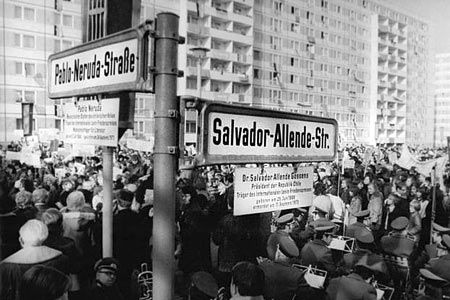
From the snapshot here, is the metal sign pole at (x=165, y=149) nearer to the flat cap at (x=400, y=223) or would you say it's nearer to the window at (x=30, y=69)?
the window at (x=30, y=69)

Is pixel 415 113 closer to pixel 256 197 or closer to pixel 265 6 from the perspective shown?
pixel 265 6

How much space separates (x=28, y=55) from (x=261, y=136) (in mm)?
586

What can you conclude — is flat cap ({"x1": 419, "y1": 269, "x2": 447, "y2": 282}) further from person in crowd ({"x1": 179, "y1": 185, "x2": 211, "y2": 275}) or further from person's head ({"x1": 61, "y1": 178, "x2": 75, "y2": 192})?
person's head ({"x1": 61, "y1": 178, "x2": 75, "y2": 192})

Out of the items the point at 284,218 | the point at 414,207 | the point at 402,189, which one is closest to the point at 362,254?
the point at 284,218

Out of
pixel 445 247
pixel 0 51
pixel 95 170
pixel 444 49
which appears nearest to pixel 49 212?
pixel 95 170

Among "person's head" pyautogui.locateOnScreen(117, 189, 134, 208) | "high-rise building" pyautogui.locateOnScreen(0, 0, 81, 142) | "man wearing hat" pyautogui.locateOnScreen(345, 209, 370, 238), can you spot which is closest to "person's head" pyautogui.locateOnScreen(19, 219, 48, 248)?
"high-rise building" pyautogui.locateOnScreen(0, 0, 81, 142)

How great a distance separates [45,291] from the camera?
3.17 feet

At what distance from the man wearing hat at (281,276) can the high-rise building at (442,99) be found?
1.07 m

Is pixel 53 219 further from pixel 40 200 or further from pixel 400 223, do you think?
pixel 400 223

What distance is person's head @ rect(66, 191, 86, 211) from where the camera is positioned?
54.2 inches

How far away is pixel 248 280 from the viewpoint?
1167mm

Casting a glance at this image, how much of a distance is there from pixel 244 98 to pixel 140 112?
615 millimetres

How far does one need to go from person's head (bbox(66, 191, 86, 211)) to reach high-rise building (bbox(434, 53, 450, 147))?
155cm

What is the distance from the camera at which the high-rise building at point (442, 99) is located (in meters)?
2.02
